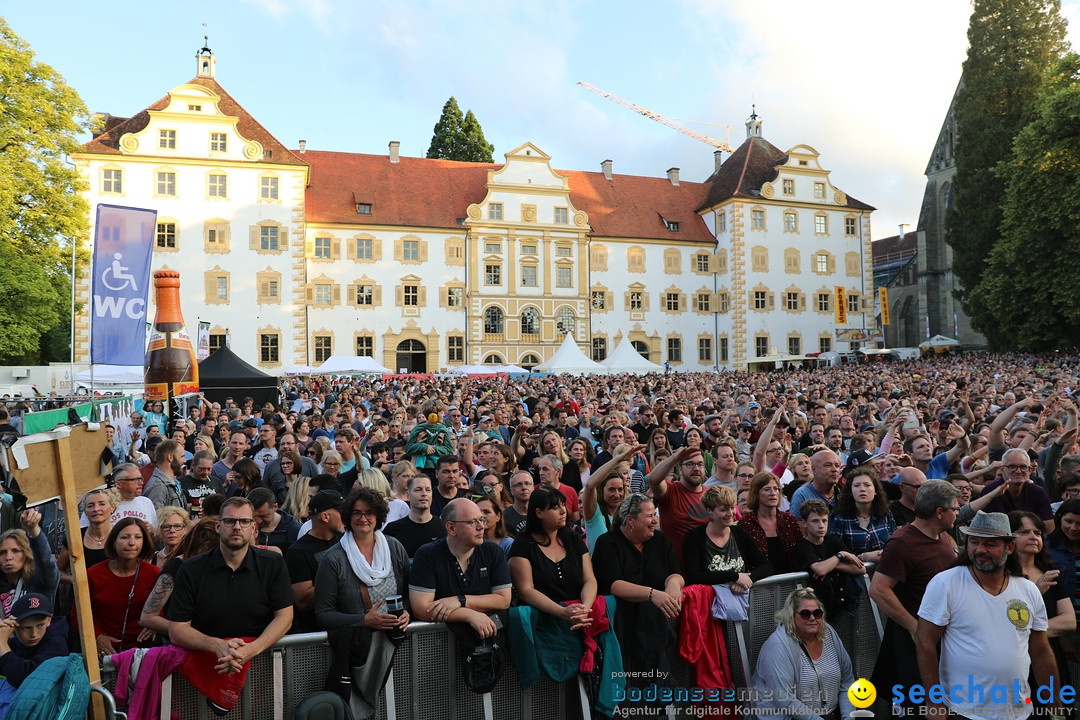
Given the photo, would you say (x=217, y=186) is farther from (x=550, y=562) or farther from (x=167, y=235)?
(x=550, y=562)

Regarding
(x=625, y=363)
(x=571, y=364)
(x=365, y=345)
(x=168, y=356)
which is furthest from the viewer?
(x=365, y=345)

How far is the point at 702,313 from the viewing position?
50469 mm

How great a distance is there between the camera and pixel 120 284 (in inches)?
568

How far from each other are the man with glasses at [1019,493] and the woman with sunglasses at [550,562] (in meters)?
3.67

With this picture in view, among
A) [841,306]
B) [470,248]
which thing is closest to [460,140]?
[470,248]

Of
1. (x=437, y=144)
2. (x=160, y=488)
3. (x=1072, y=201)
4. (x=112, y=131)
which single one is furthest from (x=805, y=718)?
(x=437, y=144)

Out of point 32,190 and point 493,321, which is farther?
point 493,321

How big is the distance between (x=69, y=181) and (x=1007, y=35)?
47.5 meters

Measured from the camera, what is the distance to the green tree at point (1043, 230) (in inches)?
1447

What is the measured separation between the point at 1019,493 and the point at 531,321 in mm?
40883

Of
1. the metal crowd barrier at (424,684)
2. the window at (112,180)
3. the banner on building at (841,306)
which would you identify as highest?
the window at (112,180)

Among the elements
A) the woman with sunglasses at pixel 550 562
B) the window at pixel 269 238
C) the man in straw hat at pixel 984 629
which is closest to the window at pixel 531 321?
the window at pixel 269 238

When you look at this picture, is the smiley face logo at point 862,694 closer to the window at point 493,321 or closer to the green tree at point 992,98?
the window at point 493,321

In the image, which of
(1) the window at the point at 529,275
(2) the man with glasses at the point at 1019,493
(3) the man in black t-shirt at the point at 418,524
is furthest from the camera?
(1) the window at the point at 529,275
